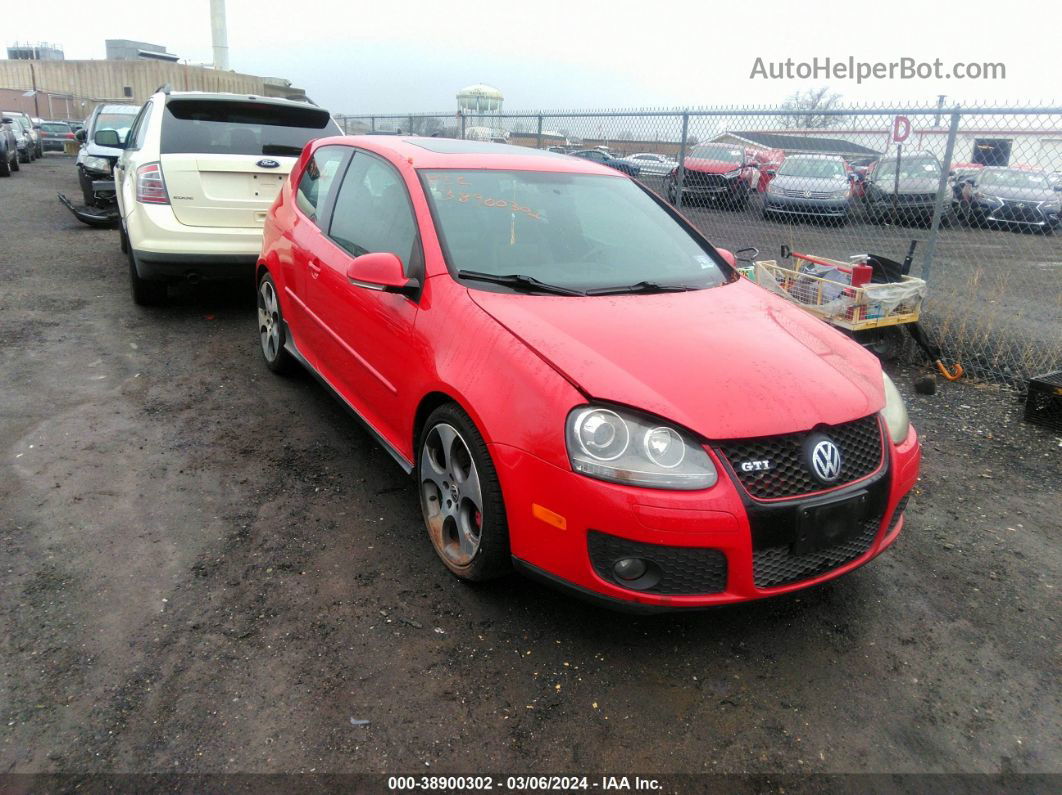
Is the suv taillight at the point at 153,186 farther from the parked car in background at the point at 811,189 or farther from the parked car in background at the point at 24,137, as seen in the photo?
the parked car in background at the point at 24,137

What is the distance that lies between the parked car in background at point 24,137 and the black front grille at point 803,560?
96.4ft

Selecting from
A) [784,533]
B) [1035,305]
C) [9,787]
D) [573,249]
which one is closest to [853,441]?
[784,533]

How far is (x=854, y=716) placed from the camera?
97.7 inches

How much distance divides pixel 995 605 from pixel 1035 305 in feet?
→ 23.2

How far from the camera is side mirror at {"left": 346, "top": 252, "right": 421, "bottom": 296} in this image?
10.5 ft

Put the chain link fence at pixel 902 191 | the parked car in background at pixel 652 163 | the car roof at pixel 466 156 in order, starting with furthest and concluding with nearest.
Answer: the parked car in background at pixel 652 163 < the chain link fence at pixel 902 191 < the car roof at pixel 466 156

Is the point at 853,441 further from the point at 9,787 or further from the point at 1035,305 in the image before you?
the point at 1035,305

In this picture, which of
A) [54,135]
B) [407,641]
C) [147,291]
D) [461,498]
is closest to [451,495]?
[461,498]

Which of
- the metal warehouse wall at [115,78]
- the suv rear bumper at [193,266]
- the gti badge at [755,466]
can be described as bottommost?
the suv rear bumper at [193,266]

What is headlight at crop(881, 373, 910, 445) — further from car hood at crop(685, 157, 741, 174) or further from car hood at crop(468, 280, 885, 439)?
car hood at crop(685, 157, 741, 174)

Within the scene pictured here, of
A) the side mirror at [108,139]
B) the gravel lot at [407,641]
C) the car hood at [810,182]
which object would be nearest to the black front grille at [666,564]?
the gravel lot at [407,641]

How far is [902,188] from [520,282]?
6992mm

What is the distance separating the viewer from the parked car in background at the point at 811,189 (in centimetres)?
875

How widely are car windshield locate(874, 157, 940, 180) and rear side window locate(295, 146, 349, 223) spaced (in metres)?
5.53
